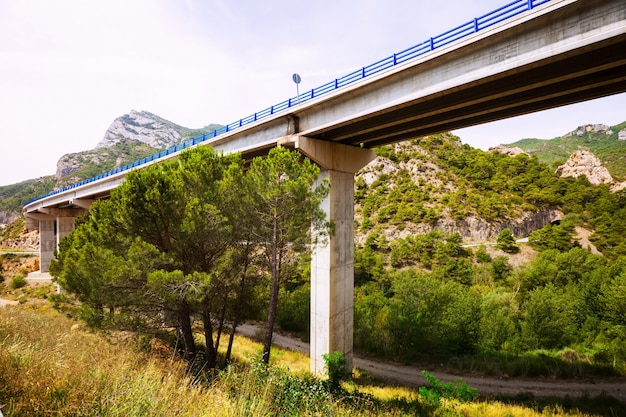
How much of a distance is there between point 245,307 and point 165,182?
24.3ft

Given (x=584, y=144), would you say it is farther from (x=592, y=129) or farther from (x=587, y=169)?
(x=587, y=169)

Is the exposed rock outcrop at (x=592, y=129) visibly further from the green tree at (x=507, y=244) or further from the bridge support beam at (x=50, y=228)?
the bridge support beam at (x=50, y=228)

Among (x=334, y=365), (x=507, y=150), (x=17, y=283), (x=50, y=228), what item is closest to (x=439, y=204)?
(x=507, y=150)

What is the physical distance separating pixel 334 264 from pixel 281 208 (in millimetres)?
5094

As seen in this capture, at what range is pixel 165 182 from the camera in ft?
37.5

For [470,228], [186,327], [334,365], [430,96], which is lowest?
[334,365]

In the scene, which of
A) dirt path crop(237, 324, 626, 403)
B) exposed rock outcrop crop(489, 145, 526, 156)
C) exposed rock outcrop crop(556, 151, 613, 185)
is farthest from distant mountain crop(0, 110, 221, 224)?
exposed rock outcrop crop(556, 151, 613, 185)

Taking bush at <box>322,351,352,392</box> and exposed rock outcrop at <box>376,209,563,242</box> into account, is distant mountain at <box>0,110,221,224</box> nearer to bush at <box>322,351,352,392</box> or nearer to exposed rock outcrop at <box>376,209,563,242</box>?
exposed rock outcrop at <box>376,209,563,242</box>

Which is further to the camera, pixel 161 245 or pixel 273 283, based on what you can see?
pixel 273 283

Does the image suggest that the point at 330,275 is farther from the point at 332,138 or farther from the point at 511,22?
the point at 511,22

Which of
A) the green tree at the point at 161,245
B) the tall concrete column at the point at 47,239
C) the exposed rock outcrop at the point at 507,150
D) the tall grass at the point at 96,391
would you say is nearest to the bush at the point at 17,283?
the tall concrete column at the point at 47,239

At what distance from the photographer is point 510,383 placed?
17109mm

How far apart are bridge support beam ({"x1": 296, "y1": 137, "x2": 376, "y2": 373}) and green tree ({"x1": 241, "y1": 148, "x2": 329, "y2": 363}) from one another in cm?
250

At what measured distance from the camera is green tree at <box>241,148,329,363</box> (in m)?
11.9
